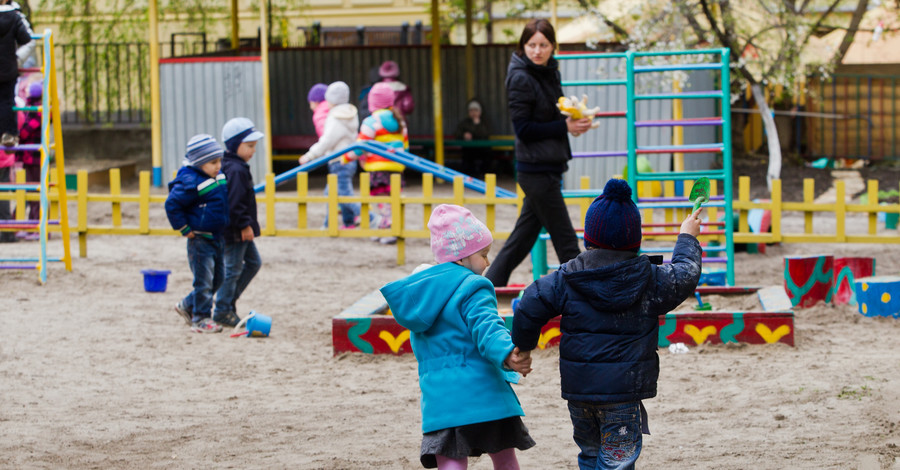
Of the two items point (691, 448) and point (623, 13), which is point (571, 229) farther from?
point (623, 13)

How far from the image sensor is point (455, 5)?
1964 centimetres

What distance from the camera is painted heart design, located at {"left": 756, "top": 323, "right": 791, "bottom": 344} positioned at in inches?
253

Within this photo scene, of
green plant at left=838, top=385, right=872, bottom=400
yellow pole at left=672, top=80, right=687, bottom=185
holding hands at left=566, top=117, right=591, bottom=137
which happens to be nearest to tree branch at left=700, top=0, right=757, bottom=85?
yellow pole at left=672, top=80, right=687, bottom=185

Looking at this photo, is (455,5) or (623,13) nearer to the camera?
(623,13)

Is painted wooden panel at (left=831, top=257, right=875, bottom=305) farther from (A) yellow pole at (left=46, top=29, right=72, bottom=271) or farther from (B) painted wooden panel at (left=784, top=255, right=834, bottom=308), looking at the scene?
(A) yellow pole at (left=46, top=29, right=72, bottom=271)

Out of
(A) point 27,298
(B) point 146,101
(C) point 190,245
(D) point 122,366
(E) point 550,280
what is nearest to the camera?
(E) point 550,280

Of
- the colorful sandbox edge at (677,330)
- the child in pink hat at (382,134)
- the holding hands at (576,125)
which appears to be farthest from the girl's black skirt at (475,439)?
the child in pink hat at (382,134)

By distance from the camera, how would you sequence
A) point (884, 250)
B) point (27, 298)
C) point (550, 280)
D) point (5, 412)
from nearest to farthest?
point (550, 280), point (5, 412), point (27, 298), point (884, 250)

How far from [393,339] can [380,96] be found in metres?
5.24

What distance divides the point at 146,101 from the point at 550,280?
54.2ft

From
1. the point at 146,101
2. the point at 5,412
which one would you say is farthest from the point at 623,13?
the point at 5,412

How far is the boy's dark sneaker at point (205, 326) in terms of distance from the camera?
7332 millimetres

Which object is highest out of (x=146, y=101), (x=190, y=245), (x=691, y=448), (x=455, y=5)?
(x=455, y=5)

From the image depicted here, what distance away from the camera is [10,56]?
904cm
